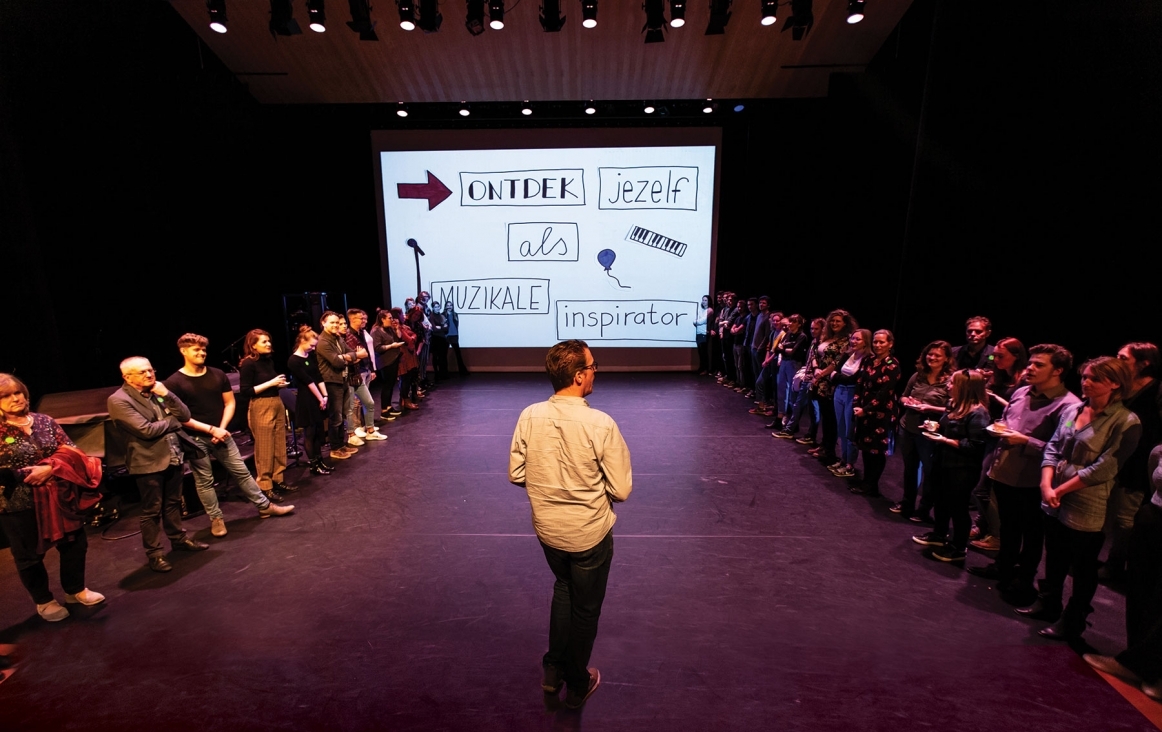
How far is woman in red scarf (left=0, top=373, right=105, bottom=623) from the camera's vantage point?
2.60 m

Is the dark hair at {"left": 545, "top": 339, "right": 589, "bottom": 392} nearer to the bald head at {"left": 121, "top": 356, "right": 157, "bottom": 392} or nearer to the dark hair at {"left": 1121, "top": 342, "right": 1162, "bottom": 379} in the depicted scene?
the bald head at {"left": 121, "top": 356, "right": 157, "bottom": 392}

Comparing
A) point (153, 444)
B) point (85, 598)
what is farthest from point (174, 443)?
point (85, 598)

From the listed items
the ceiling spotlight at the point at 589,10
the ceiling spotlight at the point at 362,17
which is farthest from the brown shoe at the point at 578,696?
the ceiling spotlight at the point at 362,17

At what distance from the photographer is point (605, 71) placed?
8.02 metres

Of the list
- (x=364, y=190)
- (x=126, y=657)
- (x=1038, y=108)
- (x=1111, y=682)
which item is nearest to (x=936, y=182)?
(x=1038, y=108)

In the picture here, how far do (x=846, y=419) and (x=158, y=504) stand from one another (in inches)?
207

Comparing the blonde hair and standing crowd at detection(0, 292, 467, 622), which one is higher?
the blonde hair

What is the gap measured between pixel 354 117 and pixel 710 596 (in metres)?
9.43

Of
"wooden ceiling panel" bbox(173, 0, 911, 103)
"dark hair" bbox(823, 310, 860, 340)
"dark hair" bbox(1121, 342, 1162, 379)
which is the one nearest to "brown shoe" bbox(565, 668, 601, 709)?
"dark hair" bbox(1121, 342, 1162, 379)

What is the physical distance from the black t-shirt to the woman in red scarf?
70cm

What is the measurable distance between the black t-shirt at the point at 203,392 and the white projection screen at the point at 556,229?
6074 mm

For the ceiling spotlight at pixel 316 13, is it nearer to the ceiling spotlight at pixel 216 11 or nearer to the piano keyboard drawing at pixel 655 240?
the ceiling spotlight at pixel 216 11

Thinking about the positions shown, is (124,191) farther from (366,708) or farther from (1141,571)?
(1141,571)

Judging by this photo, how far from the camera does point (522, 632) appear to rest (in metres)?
2.71
